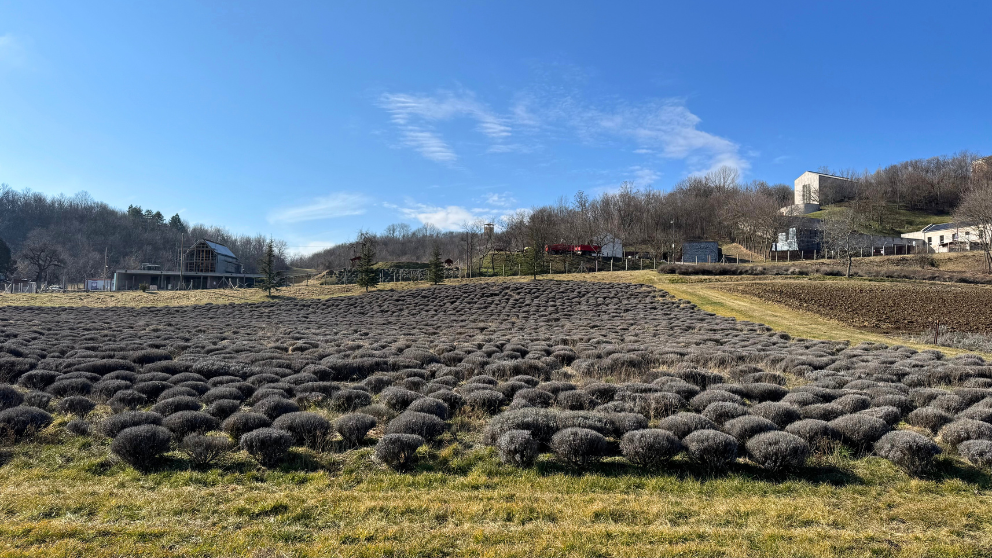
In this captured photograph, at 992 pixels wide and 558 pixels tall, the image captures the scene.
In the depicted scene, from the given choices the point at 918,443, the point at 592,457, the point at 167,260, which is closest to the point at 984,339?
the point at 918,443

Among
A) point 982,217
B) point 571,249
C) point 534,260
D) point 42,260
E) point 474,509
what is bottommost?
point 474,509

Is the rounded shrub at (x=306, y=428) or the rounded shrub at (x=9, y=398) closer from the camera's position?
the rounded shrub at (x=306, y=428)

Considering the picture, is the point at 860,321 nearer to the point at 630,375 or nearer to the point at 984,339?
the point at 984,339

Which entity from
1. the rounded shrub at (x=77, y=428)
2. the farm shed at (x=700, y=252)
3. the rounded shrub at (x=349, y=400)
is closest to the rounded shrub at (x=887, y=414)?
the rounded shrub at (x=349, y=400)

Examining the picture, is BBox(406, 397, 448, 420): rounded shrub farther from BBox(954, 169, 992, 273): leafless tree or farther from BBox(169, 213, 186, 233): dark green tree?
BBox(169, 213, 186, 233): dark green tree

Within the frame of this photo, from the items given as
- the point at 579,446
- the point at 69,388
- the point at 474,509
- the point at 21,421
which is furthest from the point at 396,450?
the point at 69,388

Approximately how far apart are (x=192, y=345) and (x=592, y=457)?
55.7 ft

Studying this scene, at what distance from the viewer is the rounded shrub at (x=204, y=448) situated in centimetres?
683

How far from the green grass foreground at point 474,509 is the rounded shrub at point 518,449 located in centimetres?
17

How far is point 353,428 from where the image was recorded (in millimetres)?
7688

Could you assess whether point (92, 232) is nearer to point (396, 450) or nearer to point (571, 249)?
point (571, 249)

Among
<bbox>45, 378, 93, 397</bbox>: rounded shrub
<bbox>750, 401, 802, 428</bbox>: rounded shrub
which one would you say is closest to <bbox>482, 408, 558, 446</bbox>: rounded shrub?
<bbox>750, 401, 802, 428</bbox>: rounded shrub

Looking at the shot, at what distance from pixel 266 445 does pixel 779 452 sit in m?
7.09

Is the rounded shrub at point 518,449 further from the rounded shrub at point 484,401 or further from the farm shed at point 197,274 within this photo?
the farm shed at point 197,274
